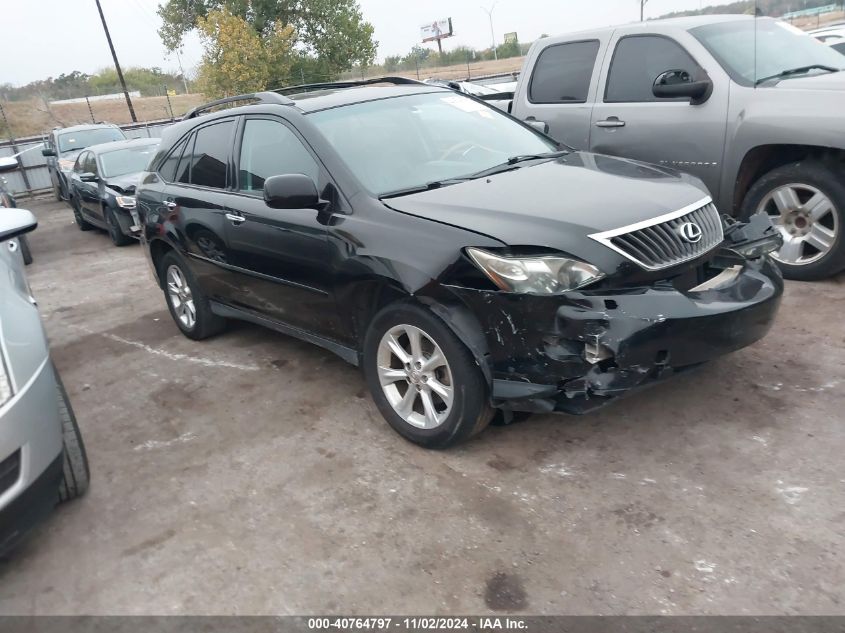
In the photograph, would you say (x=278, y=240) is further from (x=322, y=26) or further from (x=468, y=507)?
(x=322, y=26)

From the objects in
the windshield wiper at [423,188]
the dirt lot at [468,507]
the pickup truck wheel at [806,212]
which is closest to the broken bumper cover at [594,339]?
the dirt lot at [468,507]

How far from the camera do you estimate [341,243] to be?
12.0 feet

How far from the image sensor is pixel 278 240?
4121mm

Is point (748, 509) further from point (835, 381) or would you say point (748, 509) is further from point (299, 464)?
point (299, 464)

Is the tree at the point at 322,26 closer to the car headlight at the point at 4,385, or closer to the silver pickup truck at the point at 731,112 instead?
the silver pickup truck at the point at 731,112

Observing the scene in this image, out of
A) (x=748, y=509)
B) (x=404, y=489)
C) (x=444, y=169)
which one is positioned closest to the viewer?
(x=748, y=509)

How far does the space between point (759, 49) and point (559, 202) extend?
325 cm

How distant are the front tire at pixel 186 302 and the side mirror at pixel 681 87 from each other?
3.74m

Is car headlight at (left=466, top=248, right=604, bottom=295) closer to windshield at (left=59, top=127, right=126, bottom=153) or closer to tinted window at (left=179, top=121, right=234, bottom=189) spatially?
tinted window at (left=179, top=121, right=234, bottom=189)

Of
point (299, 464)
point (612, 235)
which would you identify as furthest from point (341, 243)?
point (612, 235)

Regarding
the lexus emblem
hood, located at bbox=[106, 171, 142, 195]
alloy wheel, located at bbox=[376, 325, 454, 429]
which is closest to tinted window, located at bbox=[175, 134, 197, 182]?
alloy wheel, located at bbox=[376, 325, 454, 429]

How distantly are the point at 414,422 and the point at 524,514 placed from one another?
2.66ft

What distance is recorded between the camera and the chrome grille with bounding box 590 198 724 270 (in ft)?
10.0

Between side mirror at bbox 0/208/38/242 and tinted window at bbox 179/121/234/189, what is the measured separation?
4.61 ft
